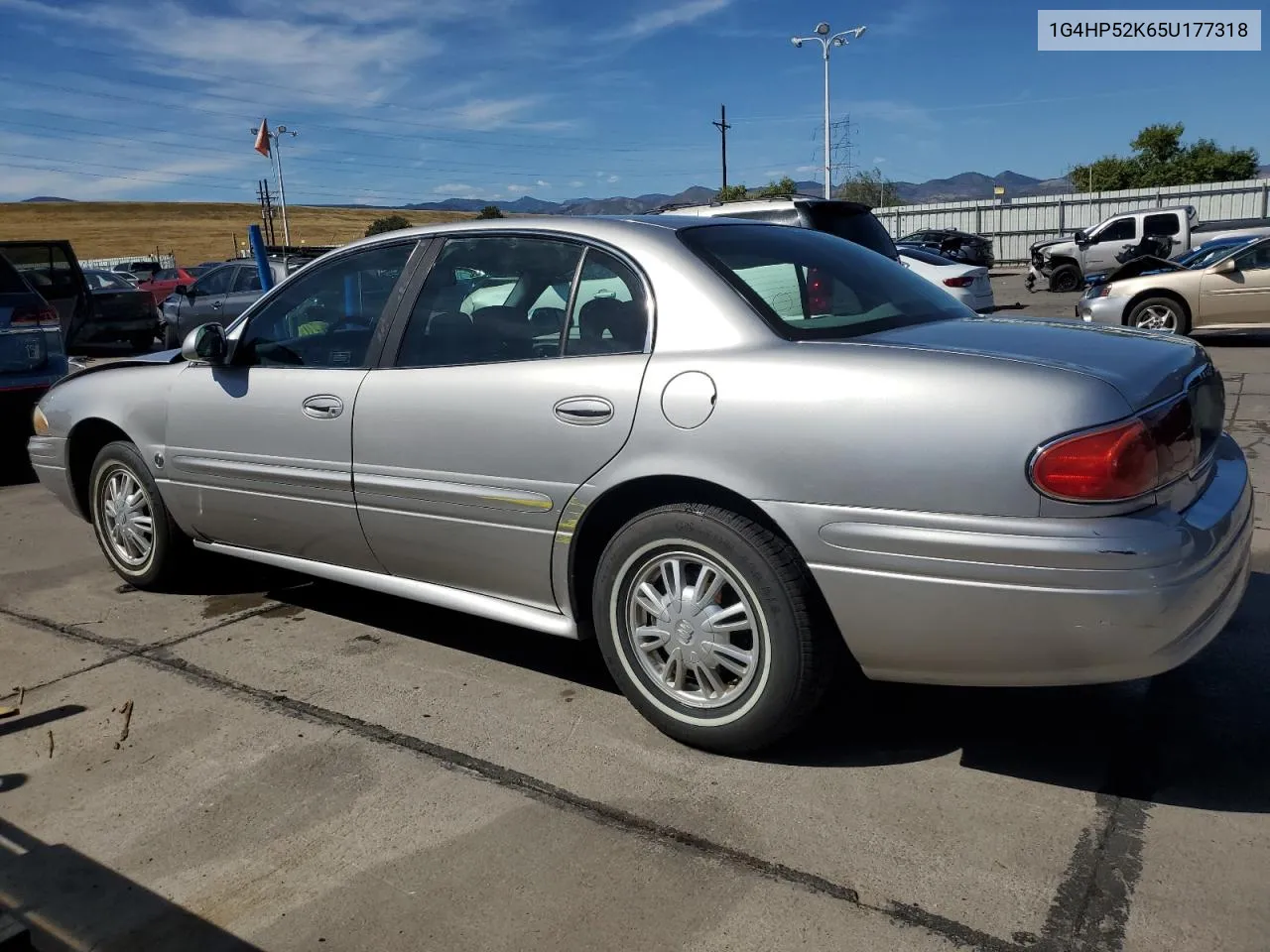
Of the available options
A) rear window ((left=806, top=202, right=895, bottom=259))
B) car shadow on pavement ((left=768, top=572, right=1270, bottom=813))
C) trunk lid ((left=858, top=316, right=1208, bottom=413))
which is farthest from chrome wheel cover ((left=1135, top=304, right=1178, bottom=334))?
trunk lid ((left=858, top=316, right=1208, bottom=413))

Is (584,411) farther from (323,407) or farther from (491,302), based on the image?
(323,407)

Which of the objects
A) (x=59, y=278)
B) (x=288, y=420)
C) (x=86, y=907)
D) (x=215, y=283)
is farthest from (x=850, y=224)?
(x=215, y=283)

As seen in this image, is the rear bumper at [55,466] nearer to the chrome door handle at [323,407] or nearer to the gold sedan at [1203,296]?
the chrome door handle at [323,407]

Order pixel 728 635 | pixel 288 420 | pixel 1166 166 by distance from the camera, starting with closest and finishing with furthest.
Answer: pixel 728 635 → pixel 288 420 → pixel 1166 166

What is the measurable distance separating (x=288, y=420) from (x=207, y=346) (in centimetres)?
54

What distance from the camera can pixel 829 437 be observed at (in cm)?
273

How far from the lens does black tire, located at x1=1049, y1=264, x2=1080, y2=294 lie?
77.0 feet

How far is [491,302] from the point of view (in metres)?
3.65

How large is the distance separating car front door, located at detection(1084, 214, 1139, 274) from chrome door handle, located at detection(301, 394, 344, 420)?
22003mm

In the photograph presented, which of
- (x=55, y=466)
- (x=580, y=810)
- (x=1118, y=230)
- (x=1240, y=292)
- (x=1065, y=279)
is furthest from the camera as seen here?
(x=1065, y=279)

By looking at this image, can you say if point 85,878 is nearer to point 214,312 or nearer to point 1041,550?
point 1041,550

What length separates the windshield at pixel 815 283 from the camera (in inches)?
124

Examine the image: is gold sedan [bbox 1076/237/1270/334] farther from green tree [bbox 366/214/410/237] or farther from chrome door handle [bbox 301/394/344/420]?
chrome door handle [bbox 301/394/344/420]

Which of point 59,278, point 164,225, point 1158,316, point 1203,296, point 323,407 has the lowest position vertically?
point 1158,316
